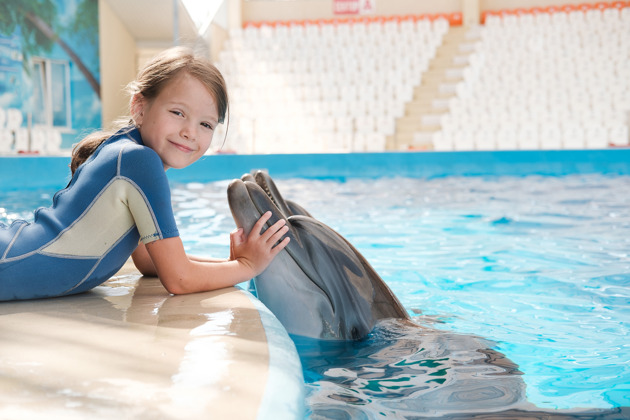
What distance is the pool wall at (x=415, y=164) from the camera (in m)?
11.4

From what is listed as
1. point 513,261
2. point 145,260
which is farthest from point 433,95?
point 145,260

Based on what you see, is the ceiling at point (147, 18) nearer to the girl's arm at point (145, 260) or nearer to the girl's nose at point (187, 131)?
the girl's arm at point (145, 260)

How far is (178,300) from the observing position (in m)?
1.80

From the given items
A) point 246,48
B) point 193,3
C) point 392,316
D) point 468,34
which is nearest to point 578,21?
point 468,34

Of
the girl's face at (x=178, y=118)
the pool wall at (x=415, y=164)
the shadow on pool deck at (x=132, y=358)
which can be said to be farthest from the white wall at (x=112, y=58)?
the shadow on pool deck at (x=132, y=358)

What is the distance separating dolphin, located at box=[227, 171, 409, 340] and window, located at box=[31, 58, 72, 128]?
672 inches

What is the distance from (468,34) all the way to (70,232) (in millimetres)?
18569

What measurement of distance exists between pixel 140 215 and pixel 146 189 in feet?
0.24

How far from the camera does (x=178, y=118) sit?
6.07 feet

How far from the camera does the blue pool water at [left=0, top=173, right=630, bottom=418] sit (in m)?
1.85

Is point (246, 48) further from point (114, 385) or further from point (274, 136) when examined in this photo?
point (114, 385)

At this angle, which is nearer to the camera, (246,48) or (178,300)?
(178,300)

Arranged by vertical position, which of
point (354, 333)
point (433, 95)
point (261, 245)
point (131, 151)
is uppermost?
point (433, 95)

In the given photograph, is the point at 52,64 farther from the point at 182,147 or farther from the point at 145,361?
the point at 145,361
